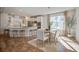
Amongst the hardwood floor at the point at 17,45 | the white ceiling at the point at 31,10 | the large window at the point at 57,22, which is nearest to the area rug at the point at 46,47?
the hardwood floor at the point at 17,45

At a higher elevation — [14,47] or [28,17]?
[28,17]

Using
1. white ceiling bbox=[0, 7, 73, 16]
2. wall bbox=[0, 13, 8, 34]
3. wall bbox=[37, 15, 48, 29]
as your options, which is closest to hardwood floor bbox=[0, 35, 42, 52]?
wall bbox=[0, 13, 8, 34]

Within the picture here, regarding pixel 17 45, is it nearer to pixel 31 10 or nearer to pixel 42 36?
pixel 42 36

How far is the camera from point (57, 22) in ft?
7.91

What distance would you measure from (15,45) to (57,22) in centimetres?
97

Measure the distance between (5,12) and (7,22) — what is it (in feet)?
0.67

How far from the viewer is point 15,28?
243cm

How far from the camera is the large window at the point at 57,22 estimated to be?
239 cm

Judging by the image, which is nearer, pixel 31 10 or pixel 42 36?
pixel 31 10


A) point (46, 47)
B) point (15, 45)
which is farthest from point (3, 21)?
point (46, 47)

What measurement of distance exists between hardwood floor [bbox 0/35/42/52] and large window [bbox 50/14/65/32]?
A: 52 cm

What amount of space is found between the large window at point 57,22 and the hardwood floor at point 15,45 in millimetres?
525

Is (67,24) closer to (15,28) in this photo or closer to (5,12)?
(15,28)
